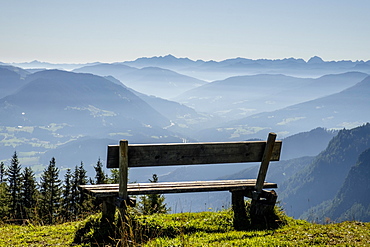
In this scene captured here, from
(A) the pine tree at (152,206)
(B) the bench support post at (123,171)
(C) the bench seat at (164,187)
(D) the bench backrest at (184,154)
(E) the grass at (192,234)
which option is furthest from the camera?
(A) the pine tree at (152,206)

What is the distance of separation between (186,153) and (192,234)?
1.46m

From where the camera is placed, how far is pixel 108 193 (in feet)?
22.6

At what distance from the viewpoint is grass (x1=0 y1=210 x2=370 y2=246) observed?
242 inches

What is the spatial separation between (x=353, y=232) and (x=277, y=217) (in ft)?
4.82

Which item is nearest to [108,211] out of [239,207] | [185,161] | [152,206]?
[185,161]

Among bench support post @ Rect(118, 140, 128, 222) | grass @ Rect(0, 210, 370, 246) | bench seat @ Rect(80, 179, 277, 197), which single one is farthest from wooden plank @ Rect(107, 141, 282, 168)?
grass @ Rect(0, 210, 370, 246)

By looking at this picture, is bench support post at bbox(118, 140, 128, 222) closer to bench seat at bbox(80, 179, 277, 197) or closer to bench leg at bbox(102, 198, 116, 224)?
bench seat at bbox(80, 179, 277, 197)

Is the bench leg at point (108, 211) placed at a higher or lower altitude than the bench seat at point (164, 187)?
lower

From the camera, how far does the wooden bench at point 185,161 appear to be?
6524 millimetres

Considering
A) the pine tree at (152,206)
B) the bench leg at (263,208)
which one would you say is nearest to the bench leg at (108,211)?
the pine tree at (152,206)

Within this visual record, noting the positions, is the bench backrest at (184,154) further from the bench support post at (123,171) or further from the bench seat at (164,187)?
the bench seat at (164,187)

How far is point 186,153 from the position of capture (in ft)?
22.3

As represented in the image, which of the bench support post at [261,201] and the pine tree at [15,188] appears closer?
the bench support post at [261,201]

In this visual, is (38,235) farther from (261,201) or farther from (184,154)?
(261,201)
